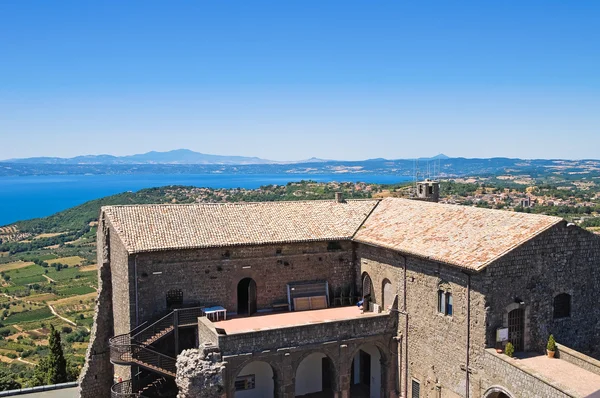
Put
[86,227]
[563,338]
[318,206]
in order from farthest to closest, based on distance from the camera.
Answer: [86,227], [318,206], [563,338]

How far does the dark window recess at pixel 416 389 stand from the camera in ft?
87.7

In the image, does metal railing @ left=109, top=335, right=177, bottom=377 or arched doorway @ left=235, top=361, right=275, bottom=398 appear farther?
arched doorway @ left=235, top=361, right=275, bottom=398

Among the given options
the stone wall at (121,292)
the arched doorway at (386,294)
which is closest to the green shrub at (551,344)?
the arched doorway at (386,294)

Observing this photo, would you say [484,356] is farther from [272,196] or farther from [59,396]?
[272,196]

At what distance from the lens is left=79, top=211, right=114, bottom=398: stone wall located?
29.2 meters

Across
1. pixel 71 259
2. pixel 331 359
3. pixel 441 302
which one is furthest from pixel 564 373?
pixel 71 259

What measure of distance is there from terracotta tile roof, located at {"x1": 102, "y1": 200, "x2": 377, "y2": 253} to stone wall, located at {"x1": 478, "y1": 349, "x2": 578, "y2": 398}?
1103cm

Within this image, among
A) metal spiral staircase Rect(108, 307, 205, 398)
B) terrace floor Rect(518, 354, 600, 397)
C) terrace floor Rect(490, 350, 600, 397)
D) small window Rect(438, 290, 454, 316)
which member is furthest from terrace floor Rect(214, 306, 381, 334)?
terrace floor Rect(518, 354, 600, 397)

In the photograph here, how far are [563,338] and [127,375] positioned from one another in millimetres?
21384

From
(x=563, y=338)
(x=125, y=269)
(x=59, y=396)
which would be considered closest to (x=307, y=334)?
(x=125, y=269)

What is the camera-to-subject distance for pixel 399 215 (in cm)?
3089

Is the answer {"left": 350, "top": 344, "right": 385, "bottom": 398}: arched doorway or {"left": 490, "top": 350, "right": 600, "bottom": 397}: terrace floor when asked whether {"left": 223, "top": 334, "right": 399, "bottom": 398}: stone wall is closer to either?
{"left": 350, "top": 344, "right": 385, "bottom": 398}: arched doorway

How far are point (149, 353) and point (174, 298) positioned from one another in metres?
3.03

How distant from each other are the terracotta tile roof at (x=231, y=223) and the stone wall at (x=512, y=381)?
36.2 feet
